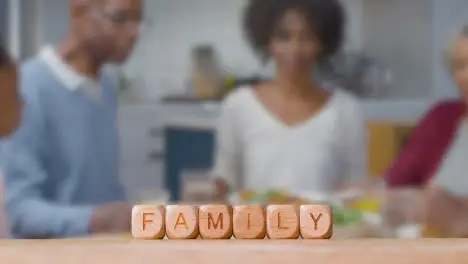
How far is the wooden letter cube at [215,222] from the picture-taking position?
0.71m

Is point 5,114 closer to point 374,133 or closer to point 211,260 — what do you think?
point 374,133

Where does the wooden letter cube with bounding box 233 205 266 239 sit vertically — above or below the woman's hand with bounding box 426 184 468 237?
above

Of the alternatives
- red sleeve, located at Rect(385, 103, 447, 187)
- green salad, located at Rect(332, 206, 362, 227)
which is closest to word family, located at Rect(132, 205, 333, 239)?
green salad, located at Rect(332, 206, 362, 227)

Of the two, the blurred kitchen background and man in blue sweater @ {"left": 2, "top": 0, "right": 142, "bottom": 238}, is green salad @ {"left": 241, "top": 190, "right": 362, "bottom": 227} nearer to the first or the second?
the blurred kitchen background

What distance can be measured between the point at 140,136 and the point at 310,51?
1.39 ft

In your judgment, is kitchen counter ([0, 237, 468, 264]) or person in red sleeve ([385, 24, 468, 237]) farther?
person in red sleeve ([385, 24, 468, 237])

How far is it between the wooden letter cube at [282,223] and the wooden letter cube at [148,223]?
11 centimetres

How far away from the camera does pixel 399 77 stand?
1.53 meters

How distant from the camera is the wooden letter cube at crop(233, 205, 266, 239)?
0.71 m

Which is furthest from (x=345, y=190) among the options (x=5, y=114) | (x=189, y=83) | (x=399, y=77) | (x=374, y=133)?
(x=5, y=114)

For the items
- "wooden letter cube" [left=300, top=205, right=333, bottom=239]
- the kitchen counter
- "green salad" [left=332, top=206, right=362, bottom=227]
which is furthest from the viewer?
"green salad" [left=332, top=206, right=362, bottom=227]

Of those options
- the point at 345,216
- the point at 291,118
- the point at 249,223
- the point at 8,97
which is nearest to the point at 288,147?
the point at 291,118

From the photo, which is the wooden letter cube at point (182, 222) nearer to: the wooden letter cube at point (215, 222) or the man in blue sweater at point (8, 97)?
the wooden letter cube at point (215, 222)

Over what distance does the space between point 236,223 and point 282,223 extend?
5cm
